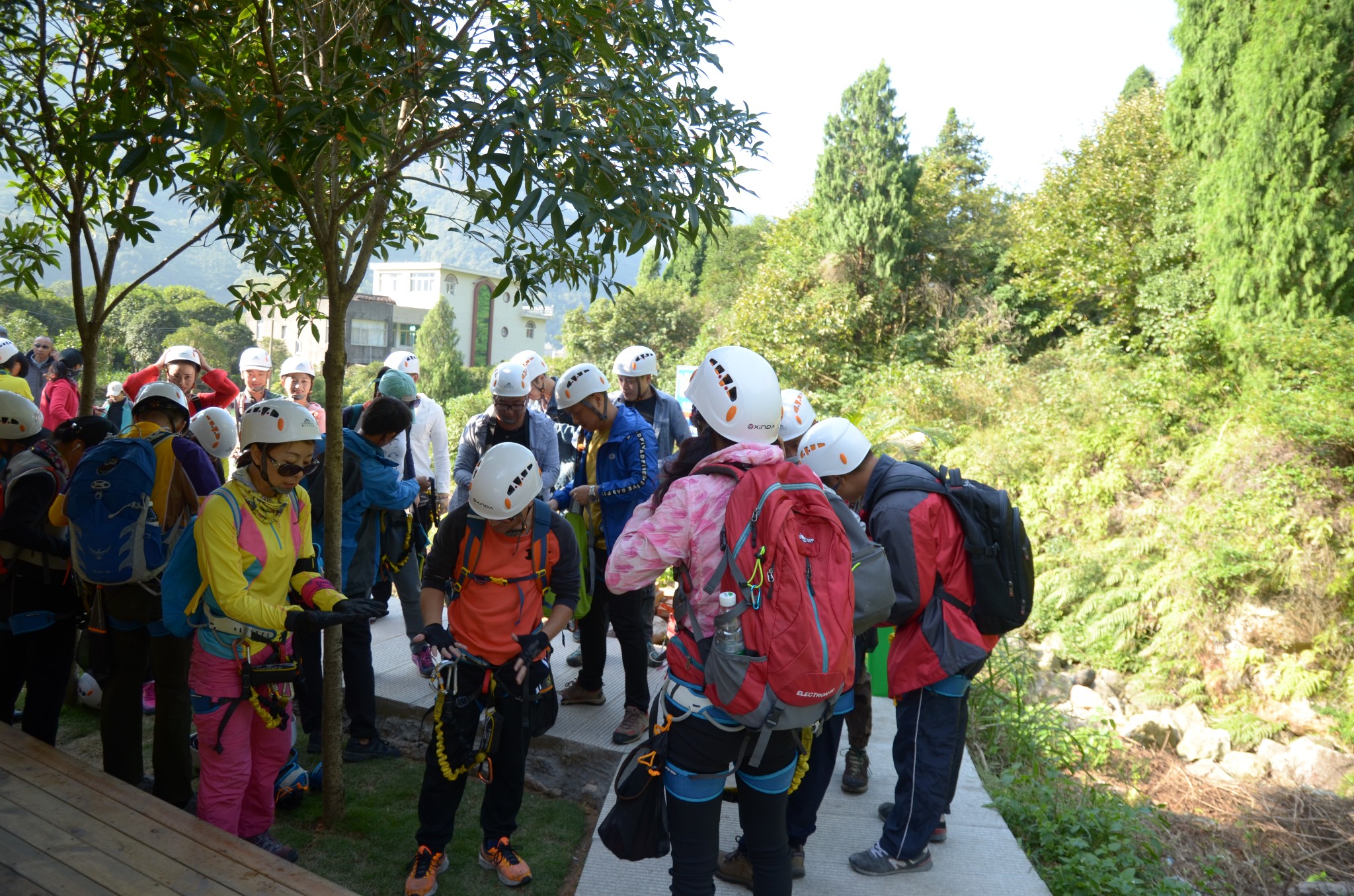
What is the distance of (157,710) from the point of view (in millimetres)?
3355

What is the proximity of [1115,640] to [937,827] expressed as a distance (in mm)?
A: 7476

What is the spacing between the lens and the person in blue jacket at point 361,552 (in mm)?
4168

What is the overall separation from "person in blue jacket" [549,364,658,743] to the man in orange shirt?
1.14 m

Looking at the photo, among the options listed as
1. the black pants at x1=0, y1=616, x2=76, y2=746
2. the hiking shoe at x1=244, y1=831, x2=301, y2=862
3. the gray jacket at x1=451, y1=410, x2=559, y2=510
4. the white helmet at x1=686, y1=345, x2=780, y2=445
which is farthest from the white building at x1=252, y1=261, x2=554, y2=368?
the white helmet at x1=686, y1=345, x2=780, y2=445

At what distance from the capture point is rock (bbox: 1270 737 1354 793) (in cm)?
742

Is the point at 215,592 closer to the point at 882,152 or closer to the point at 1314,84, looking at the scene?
the point at 1314,84

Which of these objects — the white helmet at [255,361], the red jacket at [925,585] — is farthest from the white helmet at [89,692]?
the red jacket at [925,585]

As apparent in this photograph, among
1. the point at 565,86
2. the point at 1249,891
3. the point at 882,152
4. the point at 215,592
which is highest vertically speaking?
the point at 882,152

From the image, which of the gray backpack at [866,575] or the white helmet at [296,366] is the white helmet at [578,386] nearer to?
the gray backpack at [866,575]

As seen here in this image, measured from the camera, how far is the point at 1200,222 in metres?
13.2

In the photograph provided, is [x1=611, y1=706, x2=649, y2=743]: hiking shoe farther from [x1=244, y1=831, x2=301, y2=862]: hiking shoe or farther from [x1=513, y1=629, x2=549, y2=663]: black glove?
[x1=244, y1=831, x2=301, y2=862]: hiking shoe

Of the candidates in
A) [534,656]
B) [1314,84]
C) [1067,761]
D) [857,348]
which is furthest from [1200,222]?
[534,656]

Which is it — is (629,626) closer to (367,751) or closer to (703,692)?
(367,751)

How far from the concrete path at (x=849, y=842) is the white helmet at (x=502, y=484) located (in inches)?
58.8
